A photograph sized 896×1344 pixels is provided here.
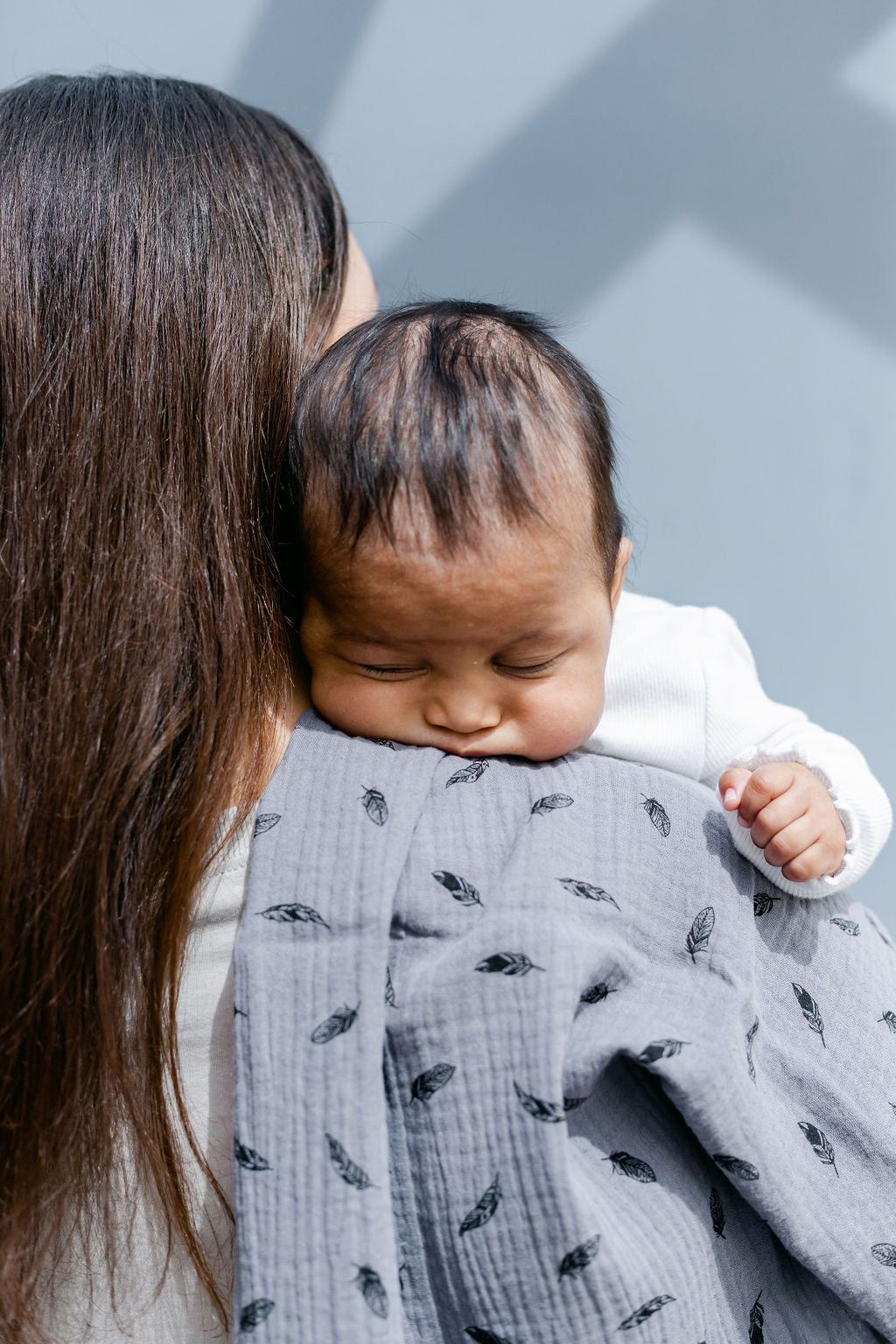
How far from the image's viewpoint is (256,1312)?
0.67 metres

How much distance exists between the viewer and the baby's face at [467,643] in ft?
2.85

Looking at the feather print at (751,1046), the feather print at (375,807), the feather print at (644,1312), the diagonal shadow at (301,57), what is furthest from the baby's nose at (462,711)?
the diagonal shadow at (301,57)

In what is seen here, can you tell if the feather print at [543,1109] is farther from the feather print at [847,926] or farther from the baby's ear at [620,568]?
the baby's ear at [620,568]

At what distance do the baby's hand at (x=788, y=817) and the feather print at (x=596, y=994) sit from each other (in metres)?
0.23

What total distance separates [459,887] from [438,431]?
0.39 metres

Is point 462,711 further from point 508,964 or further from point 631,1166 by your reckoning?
point 631,1166

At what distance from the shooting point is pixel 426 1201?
2.34 feet

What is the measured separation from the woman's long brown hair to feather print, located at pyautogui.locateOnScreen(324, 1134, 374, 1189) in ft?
0.47

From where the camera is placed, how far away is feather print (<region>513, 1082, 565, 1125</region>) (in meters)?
0.67

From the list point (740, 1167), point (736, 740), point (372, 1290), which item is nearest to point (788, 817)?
point (736, 740)

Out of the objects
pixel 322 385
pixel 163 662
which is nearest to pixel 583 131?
pixel 322 385

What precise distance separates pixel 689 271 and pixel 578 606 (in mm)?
733

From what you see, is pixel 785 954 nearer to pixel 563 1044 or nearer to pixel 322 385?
pixel 563 1044

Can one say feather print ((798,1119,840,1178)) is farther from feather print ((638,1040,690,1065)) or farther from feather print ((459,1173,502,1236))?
feather print ((459,1173,502,1236))
